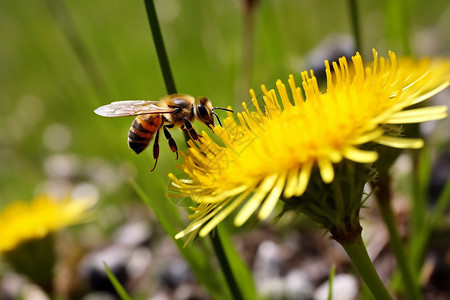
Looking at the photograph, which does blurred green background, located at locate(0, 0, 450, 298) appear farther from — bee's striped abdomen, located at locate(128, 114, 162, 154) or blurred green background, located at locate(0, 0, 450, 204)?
bee's striped abdomen, located at locate(128, 114, 162, 154)

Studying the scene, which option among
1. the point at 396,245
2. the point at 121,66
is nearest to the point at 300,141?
the point at 396,245

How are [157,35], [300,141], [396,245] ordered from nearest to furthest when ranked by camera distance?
[300,141] < [157,35] < [396,245]

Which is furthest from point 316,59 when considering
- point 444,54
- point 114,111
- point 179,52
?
point 114,111

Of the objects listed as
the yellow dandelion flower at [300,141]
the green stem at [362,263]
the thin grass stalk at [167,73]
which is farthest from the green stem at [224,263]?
the green stem at [362,263]

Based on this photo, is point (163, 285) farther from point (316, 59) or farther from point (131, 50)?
point (131, 50)

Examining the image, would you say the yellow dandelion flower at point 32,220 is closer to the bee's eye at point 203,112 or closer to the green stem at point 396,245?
the bee's eye at point 203,112

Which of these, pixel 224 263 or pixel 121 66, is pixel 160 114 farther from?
pixel 121 66

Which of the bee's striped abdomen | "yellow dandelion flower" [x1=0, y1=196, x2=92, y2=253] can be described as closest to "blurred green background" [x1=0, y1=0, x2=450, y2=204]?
"yellow dandelion flower" [x1=0, y1=196, x2=92, y2=253]
